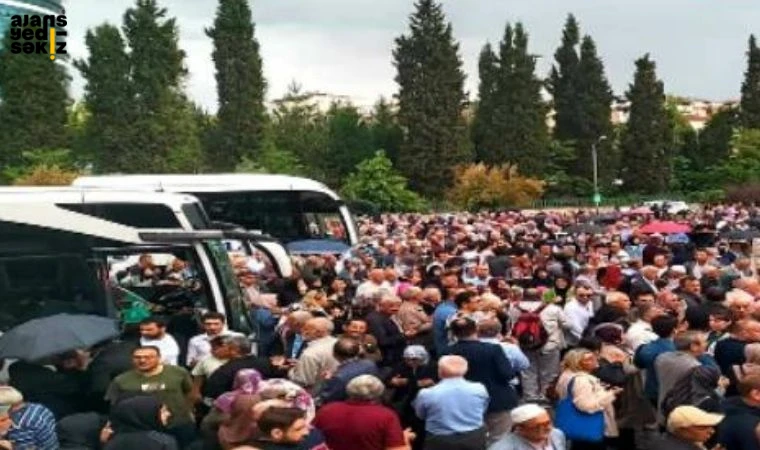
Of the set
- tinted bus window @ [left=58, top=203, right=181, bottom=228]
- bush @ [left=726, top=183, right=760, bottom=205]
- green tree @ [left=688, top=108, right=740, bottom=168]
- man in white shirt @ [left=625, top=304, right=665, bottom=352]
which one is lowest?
bush @ [left=726, top=183, right=760, bottom=205]

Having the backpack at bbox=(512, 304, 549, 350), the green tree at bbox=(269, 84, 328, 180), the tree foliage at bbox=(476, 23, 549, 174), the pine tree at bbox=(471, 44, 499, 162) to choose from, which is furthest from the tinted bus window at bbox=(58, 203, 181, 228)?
the pine tree at bbox=(471, 44, 499, 162)

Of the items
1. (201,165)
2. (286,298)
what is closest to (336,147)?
(201,165)

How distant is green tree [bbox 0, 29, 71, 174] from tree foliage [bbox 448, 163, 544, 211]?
24953mm

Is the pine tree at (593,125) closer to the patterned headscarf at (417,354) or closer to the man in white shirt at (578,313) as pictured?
the man in white shirt at (578,313)

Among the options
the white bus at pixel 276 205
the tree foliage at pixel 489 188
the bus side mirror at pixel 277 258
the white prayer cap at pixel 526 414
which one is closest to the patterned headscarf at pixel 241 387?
the white prayer cap at pixel 526 414

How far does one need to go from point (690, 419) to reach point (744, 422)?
1.86ft

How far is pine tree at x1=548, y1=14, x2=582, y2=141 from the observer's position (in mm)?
84875

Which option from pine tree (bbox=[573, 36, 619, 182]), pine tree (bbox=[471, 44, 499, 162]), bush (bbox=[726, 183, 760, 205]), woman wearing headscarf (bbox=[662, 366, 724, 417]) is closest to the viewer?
woman wearing headscarf (bbox=[662, 366, 724, 417])

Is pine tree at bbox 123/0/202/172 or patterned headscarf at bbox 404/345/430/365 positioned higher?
pine tree at bbox 123/0/202/172

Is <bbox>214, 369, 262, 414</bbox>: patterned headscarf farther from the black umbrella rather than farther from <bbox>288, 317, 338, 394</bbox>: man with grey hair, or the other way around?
the black umbrella

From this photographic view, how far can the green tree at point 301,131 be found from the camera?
80.2m

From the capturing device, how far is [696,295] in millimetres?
13430

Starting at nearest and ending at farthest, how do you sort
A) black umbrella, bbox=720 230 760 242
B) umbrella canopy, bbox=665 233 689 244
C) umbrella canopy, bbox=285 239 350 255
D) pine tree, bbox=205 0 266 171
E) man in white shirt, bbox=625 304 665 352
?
man in white shirt, bbox=625 304 665 352 < umbrella canopy, bbox=285 239 350 255 < black umbrella, bbox=720 230 760 242 < umbrella canopy, bbox=665 233 689 244 < pine tree, bbox=205 0 266 171

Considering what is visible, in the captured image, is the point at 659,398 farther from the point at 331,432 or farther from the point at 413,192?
the point at 413,192
